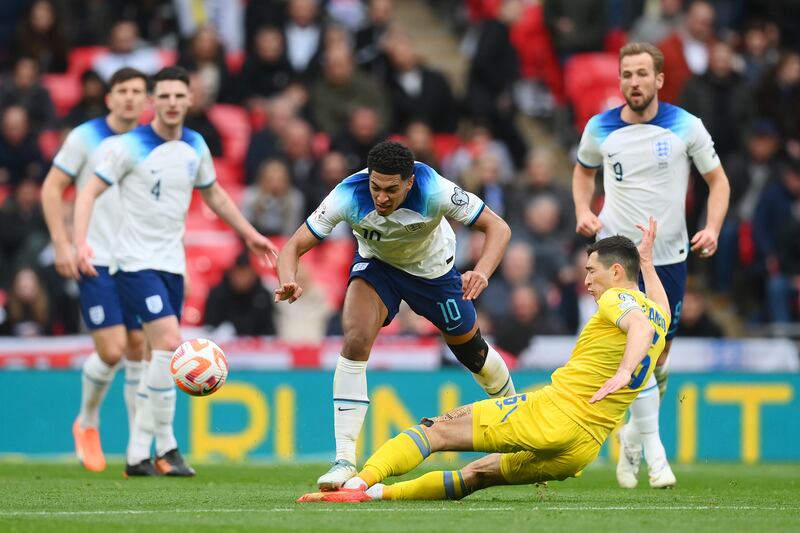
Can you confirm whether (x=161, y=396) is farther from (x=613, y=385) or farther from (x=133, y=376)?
(x=613, y=385)

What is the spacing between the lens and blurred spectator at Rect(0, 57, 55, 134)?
728 inches

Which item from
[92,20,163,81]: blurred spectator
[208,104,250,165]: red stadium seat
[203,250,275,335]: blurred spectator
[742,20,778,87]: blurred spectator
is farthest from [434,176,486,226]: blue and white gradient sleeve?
[742,20,778,87]: blurred spectator

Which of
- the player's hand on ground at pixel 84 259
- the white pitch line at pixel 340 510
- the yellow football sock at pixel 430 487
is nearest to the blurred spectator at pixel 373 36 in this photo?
the player's hand on ground at pixel 84 259

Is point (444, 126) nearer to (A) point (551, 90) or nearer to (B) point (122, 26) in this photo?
(A) point (551, 90)

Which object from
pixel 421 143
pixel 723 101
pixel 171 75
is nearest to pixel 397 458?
pixel 171 75

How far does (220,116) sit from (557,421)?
1233 centimetres

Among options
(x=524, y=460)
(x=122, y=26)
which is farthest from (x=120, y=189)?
(x=122, y=26)

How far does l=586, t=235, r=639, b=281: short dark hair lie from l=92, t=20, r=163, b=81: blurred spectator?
11.0 metres

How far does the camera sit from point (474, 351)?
32.8 ft

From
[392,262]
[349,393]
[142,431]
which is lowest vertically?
[142,431]

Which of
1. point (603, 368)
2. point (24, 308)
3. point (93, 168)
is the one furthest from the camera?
point (24, 308)

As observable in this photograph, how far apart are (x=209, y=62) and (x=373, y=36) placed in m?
2.53

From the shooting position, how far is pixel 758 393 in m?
15.8

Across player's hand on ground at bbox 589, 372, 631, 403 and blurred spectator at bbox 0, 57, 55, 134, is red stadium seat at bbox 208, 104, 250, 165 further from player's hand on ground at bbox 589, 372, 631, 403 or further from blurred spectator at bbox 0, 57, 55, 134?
player's hand on ground at bbox 589, 372, 631, 403
